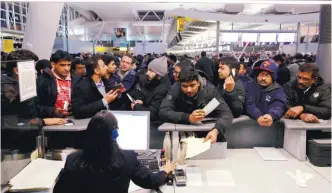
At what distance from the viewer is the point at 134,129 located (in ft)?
7.54

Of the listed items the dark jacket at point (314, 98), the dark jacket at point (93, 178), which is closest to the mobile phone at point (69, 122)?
the dark jacket at point (93, 178)

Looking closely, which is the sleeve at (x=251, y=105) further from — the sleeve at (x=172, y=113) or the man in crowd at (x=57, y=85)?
the man in crowd at (x=57, y=85)

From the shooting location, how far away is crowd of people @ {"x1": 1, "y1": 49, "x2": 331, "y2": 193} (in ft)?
5.29

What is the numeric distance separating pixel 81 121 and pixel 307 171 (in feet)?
5.96

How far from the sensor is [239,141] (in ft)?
9.12

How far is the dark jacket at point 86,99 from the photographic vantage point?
2.75m

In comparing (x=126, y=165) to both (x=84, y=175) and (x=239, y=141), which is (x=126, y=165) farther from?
(x=239, y=141)

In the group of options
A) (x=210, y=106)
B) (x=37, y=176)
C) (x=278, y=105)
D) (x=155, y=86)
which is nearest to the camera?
(x=37, y=176)

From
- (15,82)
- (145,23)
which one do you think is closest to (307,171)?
(15,82)

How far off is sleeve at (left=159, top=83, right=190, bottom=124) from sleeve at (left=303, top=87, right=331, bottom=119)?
1080mm

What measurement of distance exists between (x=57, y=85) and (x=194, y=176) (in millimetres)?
1758

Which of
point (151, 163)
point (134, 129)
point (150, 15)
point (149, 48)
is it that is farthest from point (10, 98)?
point (150, 15)

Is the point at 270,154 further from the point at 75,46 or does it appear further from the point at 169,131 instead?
the point at 75,46

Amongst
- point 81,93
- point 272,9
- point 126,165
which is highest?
point 272,9
